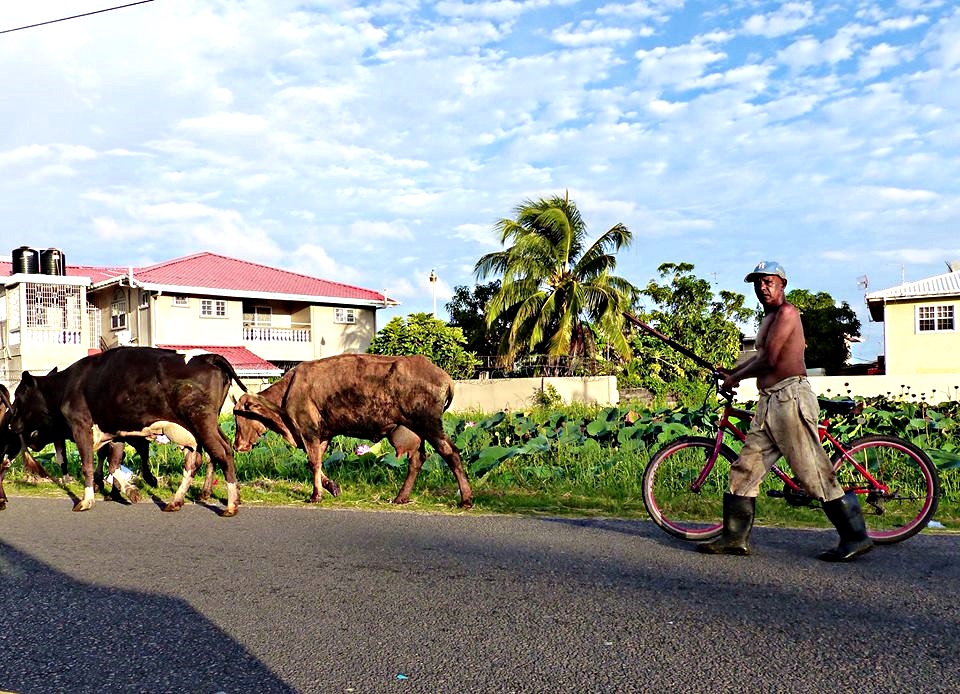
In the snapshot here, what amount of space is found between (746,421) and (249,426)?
233 inches

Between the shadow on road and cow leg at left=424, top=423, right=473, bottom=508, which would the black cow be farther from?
the shadow on road

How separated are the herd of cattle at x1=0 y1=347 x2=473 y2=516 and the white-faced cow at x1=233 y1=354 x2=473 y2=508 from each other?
0.01 m

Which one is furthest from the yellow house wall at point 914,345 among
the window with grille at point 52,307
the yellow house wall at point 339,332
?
the window with grille at point 52,307

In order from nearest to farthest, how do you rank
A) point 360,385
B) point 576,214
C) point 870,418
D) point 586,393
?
point 360,385
point 870,418
point 586,393
point 576,214

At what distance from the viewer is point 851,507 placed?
605cm

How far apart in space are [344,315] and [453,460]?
106 feet

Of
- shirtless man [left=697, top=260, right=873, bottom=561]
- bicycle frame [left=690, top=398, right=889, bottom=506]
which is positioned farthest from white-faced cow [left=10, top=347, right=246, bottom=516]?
shirtless man [left=697, top=260, right=873, bottom=561]

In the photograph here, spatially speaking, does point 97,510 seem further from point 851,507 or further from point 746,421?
point 851,507

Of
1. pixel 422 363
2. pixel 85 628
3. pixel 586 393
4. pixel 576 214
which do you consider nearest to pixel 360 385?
pixel 422 363

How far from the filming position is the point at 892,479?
6.83 meters

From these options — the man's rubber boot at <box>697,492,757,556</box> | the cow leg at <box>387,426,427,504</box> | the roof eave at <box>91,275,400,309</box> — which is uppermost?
the roof eave at <box>91,275,400,309</box>

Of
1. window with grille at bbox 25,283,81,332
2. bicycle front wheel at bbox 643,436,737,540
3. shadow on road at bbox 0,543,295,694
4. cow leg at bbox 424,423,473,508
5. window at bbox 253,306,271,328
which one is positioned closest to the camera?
shadow on road at bbox 0,543,295,694

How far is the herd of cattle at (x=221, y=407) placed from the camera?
Answer: 9172mm

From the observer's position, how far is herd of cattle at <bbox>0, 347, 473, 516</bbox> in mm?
9172
